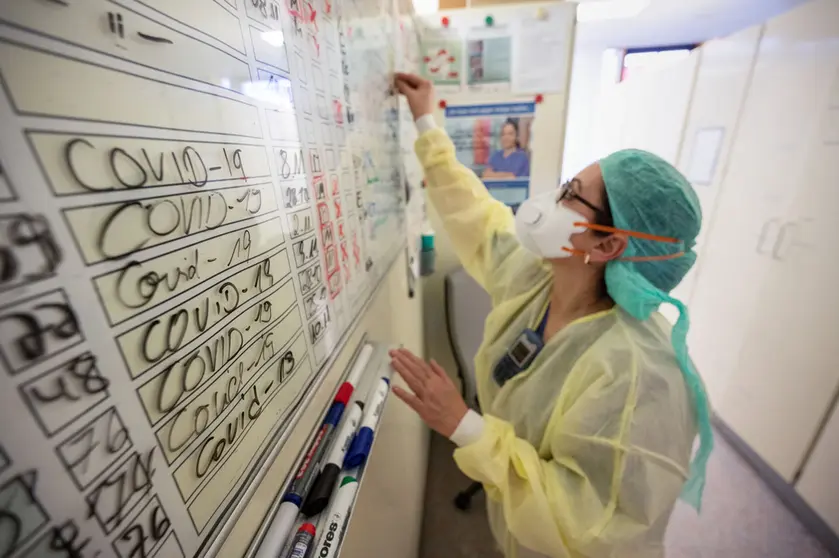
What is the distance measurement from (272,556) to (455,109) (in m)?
1.56

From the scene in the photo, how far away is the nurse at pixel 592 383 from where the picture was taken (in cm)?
57

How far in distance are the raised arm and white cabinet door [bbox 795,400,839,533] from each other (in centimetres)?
154

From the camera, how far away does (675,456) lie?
0.59 meters

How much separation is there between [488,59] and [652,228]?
1.07 metres

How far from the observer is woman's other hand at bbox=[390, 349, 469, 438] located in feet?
2.11

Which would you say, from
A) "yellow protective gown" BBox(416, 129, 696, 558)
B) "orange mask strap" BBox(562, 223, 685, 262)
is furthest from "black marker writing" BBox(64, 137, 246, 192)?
"orange mask strap" BBox(562, 223, 685, 262)

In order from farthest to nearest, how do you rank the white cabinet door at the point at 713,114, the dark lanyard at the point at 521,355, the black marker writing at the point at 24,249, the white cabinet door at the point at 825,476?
the white cabinet door at the point at 713,114, the white cabinet door at the point at 825,476, the dark lanyard at the point at 521,355, the black marker writing at the point at 24,249

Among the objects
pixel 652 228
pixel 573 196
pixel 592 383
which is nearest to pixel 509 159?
pixel 573 196

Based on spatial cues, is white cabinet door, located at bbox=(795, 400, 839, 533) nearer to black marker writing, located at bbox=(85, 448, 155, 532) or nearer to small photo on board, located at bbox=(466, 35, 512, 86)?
small photo on board, located at bbox=(466, 35, 512, 86)

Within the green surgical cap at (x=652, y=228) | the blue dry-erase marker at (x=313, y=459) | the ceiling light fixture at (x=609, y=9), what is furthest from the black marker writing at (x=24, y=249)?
the ceiling light fixture at (x=609, y=9)

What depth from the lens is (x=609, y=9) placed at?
7.27 feet

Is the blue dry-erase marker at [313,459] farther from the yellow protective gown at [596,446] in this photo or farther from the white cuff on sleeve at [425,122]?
the white cuff on sleeve at [425,122]

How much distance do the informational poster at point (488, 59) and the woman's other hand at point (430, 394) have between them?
4.13 ft

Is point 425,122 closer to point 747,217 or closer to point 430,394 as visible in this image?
point 430,394
